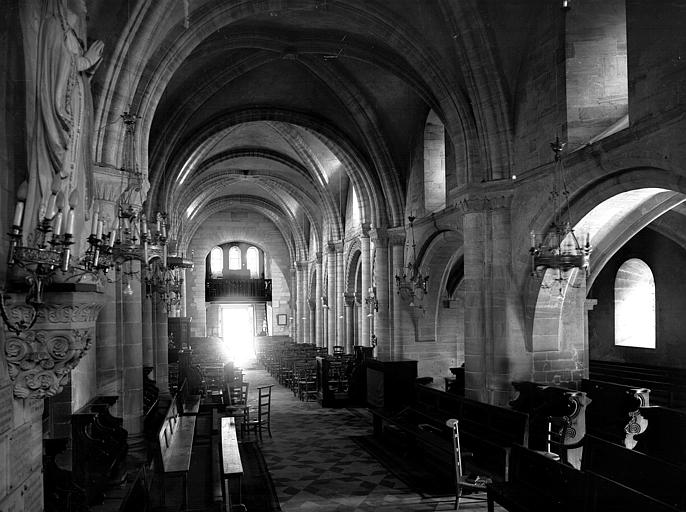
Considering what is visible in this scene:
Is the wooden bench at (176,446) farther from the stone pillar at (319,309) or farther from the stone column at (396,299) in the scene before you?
the stone pillar at (319,309)

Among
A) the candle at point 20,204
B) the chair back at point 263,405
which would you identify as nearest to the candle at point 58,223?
the candle at point 20,204

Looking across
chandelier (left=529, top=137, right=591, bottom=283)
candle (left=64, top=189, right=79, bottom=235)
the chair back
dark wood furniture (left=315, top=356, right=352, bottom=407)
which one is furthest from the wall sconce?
candle (left=64, top=189, right=79, bottom=235)

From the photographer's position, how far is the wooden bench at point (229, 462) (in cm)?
671

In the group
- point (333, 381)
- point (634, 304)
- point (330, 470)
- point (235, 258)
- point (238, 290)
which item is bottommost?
point (330, 470)

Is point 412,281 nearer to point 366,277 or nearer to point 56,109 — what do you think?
point 366,277

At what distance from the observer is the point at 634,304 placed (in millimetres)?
18281

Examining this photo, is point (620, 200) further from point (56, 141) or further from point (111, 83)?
point (56, 141)

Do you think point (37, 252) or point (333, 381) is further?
point (333, 381)

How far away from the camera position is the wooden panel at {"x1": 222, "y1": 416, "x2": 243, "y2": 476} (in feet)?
22.6

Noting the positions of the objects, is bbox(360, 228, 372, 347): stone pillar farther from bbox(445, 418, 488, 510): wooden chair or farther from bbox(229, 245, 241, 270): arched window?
bbox(229, 245, 241, 270): arched window

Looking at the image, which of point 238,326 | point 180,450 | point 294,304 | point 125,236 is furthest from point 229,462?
point 238,326

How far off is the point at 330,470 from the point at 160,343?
30.8 feet

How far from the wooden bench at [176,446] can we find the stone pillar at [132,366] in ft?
3.55

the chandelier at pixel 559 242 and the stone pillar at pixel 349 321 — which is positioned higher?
the chandelier at pixel 559 242
